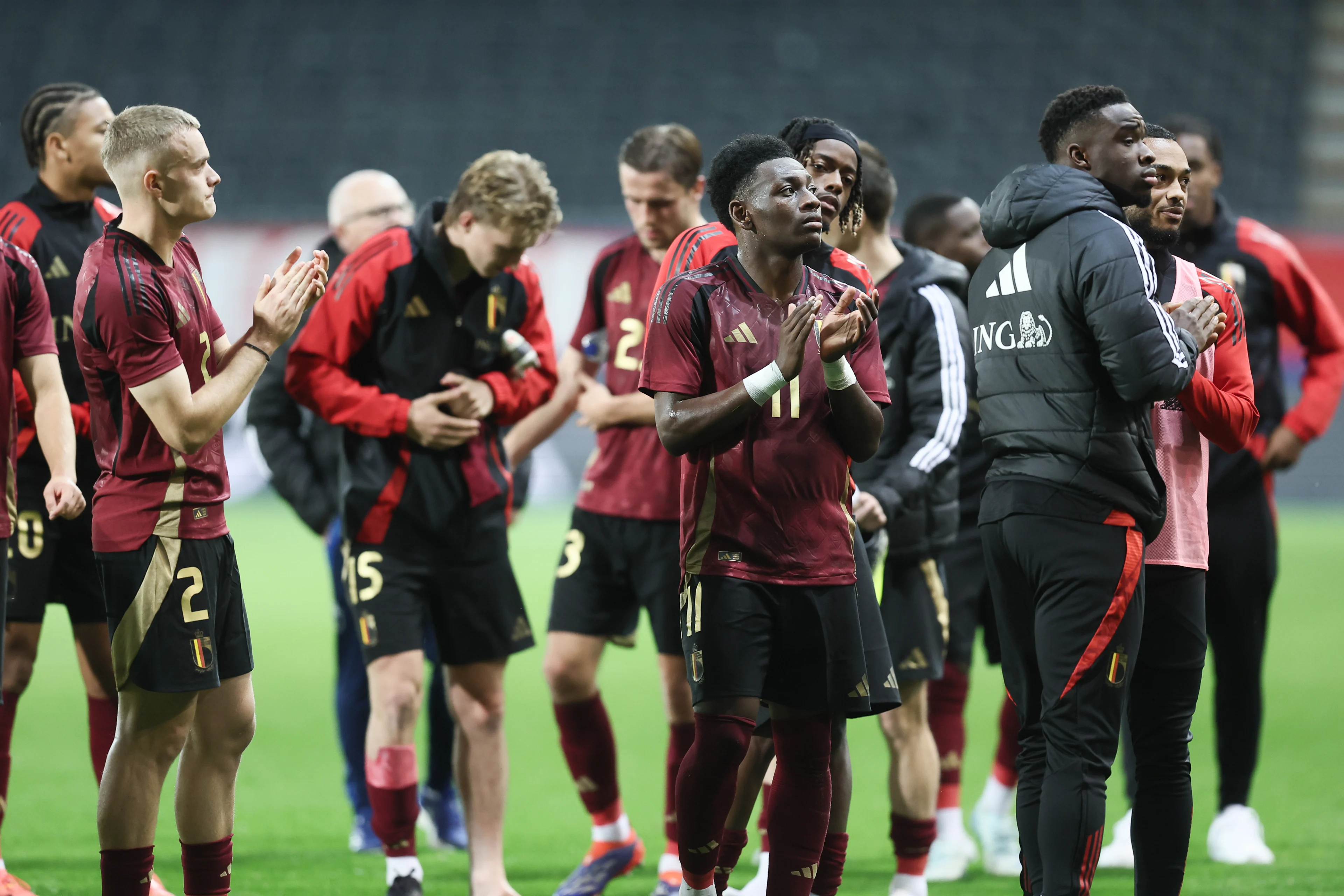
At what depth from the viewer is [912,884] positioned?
4406 mm

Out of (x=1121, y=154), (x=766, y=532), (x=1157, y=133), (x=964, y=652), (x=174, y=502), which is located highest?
(x=1157, y=133)

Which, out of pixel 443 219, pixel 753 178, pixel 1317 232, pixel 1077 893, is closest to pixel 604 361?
pixel 443 219

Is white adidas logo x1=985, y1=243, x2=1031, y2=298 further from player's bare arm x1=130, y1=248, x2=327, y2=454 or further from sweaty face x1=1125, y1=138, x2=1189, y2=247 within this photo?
player's bare arm x1=130, y1=248, x2=327, y2=454

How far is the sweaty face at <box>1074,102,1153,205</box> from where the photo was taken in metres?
3.55

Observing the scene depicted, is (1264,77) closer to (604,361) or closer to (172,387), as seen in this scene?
(604,361)

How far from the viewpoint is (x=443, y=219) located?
454 cm

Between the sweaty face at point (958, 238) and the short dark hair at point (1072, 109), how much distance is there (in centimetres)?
194

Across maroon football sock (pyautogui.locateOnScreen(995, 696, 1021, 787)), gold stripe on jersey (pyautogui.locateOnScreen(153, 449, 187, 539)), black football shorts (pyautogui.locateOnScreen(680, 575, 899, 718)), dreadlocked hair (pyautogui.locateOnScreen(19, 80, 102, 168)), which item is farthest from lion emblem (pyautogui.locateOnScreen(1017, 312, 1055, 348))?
dreadlocked hair (pyautogui.locateOnScreen(19, 80, 102, 168))

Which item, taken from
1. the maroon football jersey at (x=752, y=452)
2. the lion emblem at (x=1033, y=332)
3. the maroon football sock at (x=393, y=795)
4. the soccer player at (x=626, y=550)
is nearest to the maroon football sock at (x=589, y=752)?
the soccer player at (x=626, y=550)

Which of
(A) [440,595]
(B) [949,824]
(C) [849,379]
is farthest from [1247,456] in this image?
(A) [440,595]

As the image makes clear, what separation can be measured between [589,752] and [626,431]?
3.49ft

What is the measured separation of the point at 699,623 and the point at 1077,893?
1.06 meters

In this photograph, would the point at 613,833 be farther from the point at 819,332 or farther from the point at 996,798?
the point at 819,332

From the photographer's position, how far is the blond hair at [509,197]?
4320 mm
